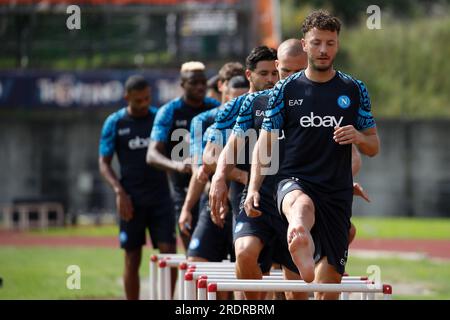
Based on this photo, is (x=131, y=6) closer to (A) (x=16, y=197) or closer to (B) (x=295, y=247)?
(A) (x=16, y=197)

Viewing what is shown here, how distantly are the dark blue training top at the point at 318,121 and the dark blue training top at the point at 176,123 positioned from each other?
4233 mm

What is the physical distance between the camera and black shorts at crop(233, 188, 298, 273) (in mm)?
10125

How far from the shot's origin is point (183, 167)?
12.6 meters

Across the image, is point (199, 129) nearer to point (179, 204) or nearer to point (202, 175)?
point (202, 175)

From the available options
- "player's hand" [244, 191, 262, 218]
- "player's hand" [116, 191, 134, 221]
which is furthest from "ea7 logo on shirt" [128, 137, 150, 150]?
"player's hand" [244, 191, 262, 218]

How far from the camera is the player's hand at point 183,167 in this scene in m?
12.5

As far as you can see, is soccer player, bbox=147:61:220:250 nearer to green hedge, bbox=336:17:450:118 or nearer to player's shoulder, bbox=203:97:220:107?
player's shoulder, bbox=203:97:220:107

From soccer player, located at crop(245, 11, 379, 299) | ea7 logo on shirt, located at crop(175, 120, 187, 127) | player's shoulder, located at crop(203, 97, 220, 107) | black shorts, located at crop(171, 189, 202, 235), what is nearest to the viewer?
soccer player, located at crop(245, 11, 379, 299)

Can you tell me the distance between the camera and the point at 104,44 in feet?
127

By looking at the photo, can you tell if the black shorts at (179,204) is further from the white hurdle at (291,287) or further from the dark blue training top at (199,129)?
the white hurdle at (291,287)

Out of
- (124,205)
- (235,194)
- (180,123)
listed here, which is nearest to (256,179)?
(235,194)

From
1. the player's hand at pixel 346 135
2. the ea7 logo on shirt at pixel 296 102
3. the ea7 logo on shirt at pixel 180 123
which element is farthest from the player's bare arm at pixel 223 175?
the ea7 logo on shirt at pixel 180 123

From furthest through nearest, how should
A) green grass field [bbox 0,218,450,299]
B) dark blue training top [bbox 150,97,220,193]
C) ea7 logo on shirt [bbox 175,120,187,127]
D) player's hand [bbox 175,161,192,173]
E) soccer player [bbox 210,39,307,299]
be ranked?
green grass field [bbox 0,218,450,299] → ea7 logo on shirt [bbox 175,120,187,127] → dark blue training top [bbox 150,97,220,193] → player's hand [bbox 175,161,192,173] → soccer player [bbox 210,39,307,299]

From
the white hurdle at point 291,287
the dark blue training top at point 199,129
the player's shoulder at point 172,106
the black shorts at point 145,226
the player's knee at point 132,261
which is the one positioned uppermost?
the player's shoulder at point 172,106
